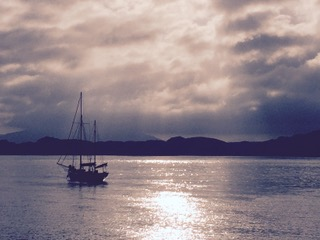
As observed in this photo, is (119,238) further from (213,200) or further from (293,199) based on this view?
(293,199)

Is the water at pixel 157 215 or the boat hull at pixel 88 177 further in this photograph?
the boat hull at pixel 88 177

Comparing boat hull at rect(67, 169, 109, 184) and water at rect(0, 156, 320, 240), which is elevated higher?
boat hull at rect(67, 169, 109, 184)

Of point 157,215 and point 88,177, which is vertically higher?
point 88,177

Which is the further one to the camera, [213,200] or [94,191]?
[94,191]

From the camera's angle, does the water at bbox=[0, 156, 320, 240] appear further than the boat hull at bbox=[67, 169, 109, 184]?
No

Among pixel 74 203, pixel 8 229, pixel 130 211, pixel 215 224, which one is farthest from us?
pixel 74 203

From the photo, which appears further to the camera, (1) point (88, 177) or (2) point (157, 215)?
(1) point (88, 177)

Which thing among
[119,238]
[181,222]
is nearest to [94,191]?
[181,222]

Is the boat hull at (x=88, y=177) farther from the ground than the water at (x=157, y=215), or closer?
farther from the ground

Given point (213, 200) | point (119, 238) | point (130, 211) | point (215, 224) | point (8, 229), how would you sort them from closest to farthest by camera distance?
point (119, 238) < point (8, 229) < point (215, 224) < point (130, 211) < point (213, 200)

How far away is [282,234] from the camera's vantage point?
57812 mm

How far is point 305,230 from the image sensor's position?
6003 cm

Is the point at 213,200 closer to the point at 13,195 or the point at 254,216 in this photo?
the point at 254,216

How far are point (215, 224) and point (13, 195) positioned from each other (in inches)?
2010
